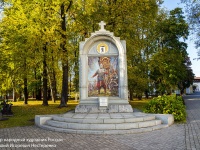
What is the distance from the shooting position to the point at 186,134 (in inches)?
396

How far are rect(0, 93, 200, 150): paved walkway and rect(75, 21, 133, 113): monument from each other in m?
4.70

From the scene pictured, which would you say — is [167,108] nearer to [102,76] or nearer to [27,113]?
[102,76]

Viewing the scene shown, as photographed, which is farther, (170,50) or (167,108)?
(170,50)

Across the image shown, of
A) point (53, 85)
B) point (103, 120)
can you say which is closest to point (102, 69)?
point (103, 120)

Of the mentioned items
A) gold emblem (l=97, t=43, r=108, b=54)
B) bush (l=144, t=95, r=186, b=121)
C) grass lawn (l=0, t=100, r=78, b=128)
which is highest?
gold emblem (l=97, t=43, r=108, b=54)

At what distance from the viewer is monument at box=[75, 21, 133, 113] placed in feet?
50.0

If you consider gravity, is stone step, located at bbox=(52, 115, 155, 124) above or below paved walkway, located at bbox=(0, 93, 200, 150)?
above

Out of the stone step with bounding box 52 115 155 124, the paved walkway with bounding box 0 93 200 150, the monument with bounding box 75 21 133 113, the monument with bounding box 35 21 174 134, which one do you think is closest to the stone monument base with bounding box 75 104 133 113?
the monument with bounding box 35 21 174 134

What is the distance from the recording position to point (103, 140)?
929cm

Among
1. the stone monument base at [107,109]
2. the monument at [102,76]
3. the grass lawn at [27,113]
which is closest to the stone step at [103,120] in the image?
the monument at [102,76]

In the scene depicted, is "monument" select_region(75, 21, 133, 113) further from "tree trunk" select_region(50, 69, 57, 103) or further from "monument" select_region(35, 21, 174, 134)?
"tree trunk" select_region(50, 69, 57, 103)

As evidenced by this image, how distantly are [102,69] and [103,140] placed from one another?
6.78 meters

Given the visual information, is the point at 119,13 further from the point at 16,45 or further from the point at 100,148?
the point at 100,148

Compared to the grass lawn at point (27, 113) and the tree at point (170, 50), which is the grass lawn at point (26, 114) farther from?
the tree at point (170, 50)
